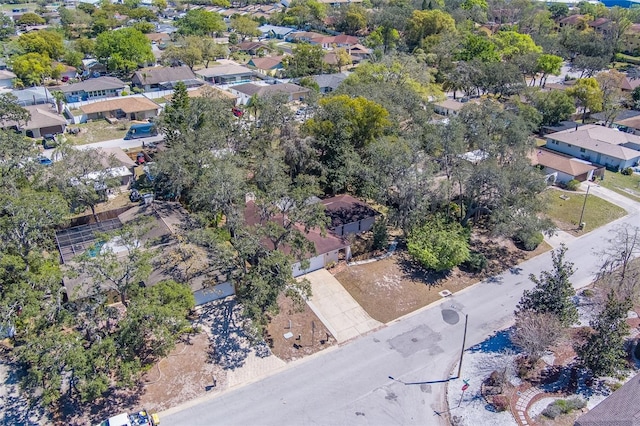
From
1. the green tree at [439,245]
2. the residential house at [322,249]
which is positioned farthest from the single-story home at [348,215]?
the green tree at [439,245]

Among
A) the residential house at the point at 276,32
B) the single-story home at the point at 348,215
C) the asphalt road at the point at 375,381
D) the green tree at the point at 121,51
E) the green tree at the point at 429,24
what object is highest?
the green tree at the point at 429,24


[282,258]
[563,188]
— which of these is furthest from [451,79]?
[282,258]

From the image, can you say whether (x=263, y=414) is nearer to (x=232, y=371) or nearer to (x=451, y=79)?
(x=232, y=371)

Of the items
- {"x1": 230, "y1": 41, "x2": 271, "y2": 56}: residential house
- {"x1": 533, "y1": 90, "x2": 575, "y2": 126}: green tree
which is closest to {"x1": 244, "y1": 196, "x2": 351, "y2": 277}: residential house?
{"x1": 533, "y1": 90, "x2": 575, "y2": 126}: green tree

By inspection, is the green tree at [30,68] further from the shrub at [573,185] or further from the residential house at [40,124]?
the shrub at [573,185]

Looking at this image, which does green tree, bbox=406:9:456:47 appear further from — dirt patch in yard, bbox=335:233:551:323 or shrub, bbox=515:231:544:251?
dirt patch in yard, bbox=335:233:551:323

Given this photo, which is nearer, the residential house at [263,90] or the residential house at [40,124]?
the residential house at [40,124]
